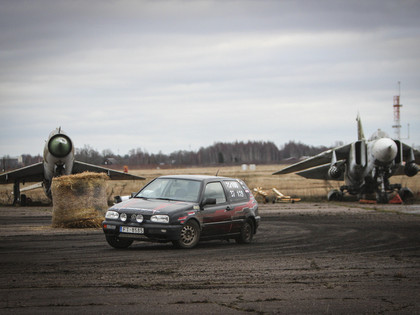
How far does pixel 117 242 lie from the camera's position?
13219 millimetres

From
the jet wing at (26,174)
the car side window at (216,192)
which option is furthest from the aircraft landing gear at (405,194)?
the car side window at (216,192)

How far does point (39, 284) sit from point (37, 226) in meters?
11.7

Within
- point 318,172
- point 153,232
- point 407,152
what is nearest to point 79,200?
point 153,232

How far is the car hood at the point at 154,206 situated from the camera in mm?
12953

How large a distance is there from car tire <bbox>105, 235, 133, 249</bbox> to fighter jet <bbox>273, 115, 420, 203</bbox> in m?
25.0

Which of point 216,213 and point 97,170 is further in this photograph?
point 97,170

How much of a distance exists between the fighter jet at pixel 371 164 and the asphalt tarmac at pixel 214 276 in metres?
21.3

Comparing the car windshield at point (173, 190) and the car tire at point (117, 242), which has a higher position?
the car windshield at point (173, 190)

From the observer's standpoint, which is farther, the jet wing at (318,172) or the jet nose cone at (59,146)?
the jet wing at (318,172)

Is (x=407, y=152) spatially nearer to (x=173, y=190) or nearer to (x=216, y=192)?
(x=216, y=192)

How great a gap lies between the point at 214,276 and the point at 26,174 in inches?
1174

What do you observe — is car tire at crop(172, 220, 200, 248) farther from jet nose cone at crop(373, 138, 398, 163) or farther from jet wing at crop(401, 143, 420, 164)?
jet wing at crop(401, 143, 420, 164)

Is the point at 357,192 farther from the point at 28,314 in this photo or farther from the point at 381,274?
the point at 28,314

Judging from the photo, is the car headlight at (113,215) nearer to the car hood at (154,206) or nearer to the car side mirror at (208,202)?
the car hood at (154,206)
